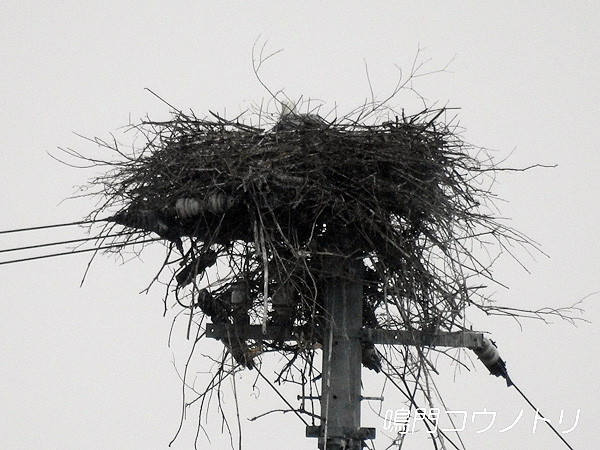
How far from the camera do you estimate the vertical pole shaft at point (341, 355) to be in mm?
7590

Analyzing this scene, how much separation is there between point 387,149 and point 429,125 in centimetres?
35

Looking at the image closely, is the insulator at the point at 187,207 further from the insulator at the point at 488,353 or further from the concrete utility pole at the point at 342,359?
the insulator at the point at 488,353

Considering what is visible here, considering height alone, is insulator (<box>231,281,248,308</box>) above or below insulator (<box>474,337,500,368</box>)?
above

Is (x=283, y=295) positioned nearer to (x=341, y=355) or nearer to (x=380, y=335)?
(x=341, y=355)

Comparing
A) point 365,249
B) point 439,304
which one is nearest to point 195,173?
point 365,249

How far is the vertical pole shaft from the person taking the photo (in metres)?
7.59

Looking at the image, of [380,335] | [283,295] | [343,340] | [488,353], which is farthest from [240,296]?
[488,353]

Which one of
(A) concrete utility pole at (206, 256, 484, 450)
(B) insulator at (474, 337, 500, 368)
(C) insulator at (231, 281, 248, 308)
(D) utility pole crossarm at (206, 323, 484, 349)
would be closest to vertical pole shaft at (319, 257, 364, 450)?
(A) concrete utility pole at (206, 256, 484, 450)

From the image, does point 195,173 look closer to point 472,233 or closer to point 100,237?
point 100,237

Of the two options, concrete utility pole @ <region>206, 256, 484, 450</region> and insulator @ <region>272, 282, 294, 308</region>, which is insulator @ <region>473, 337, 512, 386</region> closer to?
concrete utility pole @ <region>206, 256, 484, 450</region>

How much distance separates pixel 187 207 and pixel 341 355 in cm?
116

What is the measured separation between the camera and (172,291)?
7762 mm

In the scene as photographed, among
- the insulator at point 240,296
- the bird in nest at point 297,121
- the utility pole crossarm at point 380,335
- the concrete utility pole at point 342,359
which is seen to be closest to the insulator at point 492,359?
the utility pole crossarm at point 380,335

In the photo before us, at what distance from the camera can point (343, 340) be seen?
780 centimetres
